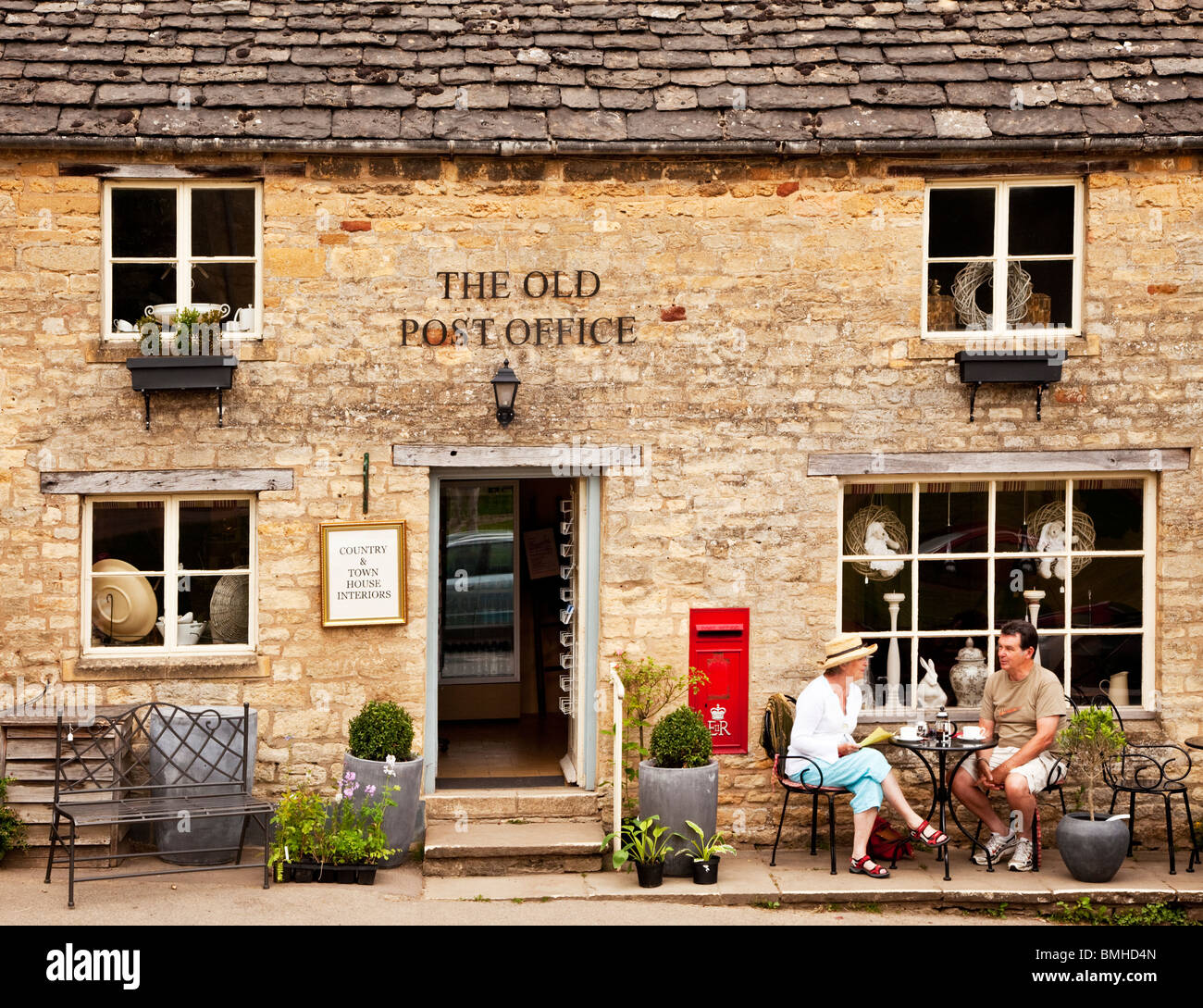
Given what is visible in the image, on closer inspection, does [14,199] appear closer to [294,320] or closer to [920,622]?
[294,320]

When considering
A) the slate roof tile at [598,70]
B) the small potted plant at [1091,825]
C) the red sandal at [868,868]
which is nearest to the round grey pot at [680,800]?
the red sandal at [868,868]

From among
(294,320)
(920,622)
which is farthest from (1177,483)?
(294,320)

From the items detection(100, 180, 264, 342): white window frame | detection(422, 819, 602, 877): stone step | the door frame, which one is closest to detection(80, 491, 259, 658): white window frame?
detection(100, 180, 264, 342): white window frame

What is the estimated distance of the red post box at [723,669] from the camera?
9.42 meters

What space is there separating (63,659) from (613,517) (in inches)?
150

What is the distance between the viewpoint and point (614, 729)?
29.8 ft

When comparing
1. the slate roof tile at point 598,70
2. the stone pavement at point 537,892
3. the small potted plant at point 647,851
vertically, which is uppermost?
the slate roof tile at point 598,70

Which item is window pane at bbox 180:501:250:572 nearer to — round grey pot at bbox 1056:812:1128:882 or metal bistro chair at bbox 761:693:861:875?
metal bistro chair at bbox 761:693:861:875

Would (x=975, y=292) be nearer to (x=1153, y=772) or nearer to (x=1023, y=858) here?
(x=1153, y=772)

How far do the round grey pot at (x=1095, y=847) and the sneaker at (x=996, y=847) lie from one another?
1.42 ft

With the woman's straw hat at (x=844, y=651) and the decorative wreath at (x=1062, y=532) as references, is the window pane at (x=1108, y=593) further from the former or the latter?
the woman's straw hat at (x=844, y=651)

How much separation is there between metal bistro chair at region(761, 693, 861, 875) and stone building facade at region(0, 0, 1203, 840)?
243 millimetres

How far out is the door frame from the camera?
9492 mm

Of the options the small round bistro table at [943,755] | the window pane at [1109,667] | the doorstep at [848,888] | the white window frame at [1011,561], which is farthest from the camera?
the window pane at [1109,667]
